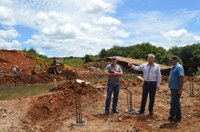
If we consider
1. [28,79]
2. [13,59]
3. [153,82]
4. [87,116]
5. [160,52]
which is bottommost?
[87,116]

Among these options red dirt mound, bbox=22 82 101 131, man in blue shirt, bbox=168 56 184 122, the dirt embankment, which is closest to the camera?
man in blue shirt, bbox=168 56 184 122

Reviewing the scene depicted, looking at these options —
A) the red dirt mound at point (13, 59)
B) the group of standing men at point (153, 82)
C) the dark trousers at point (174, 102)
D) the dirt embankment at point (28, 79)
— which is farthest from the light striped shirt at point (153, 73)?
the red dirt mound at point (13, 59)

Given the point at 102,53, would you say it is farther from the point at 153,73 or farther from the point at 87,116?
the point at 153,73

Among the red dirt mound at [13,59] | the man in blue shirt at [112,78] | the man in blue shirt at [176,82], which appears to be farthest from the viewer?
the red dirt mound at [13,59]

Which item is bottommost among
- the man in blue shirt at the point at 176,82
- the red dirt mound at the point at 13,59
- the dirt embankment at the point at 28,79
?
the dirt embankment at the point at 28,79

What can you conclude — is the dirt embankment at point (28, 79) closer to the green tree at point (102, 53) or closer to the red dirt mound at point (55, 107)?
the red dirt mound at point (55, 107)

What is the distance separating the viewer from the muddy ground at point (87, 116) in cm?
704

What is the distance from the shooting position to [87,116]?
815 centimetres

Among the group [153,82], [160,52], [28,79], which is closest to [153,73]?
[153,82]

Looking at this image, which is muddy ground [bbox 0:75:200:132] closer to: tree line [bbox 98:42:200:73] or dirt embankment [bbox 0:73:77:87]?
dirt embankment [bbox 0:73:77:87]

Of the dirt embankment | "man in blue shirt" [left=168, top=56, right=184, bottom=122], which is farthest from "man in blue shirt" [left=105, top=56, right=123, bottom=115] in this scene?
the dirt embankment

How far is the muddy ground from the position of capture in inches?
277

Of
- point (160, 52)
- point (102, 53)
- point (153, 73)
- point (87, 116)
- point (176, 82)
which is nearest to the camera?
point (176, 82)

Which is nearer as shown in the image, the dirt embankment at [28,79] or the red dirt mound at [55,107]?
the red dirt mound at [55,107]
